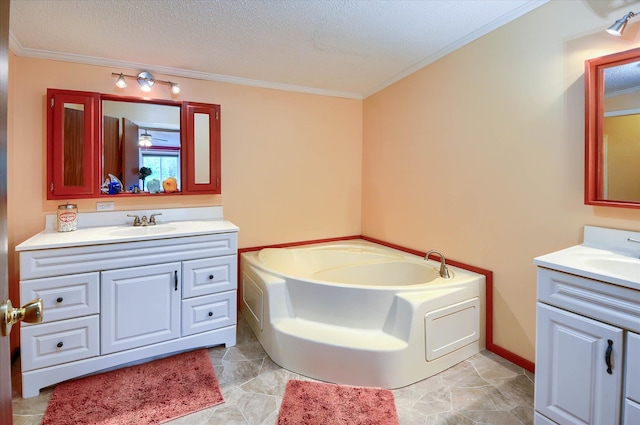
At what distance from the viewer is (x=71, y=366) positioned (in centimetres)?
195

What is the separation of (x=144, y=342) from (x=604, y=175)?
9.57 ft

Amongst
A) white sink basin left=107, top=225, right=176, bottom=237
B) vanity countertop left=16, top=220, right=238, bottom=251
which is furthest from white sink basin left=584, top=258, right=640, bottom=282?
white sink basin left=107, top=225, right=176, bottom=237

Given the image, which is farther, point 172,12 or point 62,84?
point 62,84

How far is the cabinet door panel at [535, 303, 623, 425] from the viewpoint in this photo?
123 cm

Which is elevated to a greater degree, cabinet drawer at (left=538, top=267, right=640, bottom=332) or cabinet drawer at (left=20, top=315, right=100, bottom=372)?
cabinet drawer at (left=538, top=267, right=640, bottom=332)

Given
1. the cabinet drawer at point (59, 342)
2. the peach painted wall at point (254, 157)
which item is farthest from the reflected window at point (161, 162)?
the cabinet drawer at point (59, 342)

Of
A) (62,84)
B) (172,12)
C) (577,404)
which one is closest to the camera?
(577,404)

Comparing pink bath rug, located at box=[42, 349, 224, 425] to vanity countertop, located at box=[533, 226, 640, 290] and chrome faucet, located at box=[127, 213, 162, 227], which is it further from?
vanity countertop, located at box=[533, 226, 640, 290]

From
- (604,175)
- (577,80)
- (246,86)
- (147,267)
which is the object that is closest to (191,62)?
(246,86)

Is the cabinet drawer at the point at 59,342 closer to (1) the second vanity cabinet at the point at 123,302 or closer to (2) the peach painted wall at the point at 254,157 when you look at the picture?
(1) the second vanity cabinet at the point at 123,302

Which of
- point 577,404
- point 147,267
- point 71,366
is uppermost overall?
point 147,267

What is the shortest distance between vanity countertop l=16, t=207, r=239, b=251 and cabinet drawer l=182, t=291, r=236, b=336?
489mm

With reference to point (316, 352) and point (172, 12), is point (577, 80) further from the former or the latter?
point (172, 12)

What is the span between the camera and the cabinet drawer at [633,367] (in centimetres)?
116
